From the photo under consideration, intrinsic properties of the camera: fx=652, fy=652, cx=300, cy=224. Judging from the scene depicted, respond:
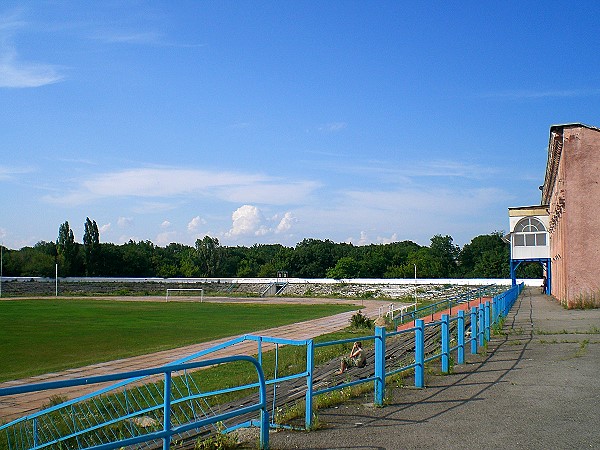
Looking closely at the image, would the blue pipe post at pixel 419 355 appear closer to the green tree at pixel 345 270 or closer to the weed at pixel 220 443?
the weed at pixel 220 443

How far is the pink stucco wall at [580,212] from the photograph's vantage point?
109ft

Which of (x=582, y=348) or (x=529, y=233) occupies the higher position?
(x=529, y=233)

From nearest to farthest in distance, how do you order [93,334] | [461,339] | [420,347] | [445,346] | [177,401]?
[177,401] → [420,347] → [445,346] → [461,339] → [93,334]

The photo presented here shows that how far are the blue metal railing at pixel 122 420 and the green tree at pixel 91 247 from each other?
99.7 m

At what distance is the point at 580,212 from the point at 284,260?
3521 inches

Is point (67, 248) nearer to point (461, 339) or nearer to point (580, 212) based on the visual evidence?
point (580, 212)

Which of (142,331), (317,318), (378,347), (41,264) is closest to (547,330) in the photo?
(378,347)

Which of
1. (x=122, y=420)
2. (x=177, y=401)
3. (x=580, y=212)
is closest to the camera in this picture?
(x=177, y=401)

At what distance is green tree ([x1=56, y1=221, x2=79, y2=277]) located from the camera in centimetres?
10750

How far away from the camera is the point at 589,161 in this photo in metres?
34.2

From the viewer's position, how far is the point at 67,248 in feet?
355

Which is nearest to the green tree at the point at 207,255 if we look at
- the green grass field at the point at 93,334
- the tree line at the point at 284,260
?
the tree line at the point at 284,260

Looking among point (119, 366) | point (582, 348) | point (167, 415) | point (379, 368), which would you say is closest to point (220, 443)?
point (167, 415)

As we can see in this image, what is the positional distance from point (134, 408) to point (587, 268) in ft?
89.1
